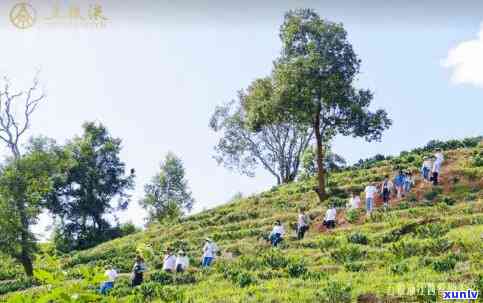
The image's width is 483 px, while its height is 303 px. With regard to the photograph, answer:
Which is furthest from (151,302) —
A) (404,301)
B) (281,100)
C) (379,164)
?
(379,164)

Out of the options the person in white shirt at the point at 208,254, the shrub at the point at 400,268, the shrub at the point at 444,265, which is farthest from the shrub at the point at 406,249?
the person in white shirt at the point at 208,254

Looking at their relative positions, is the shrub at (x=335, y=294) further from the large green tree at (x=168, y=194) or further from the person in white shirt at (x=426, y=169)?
the large green tree at (x=168, y=194)

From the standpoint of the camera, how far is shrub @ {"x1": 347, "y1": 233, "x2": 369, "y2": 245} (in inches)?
1159

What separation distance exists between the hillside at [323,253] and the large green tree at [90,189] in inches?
572

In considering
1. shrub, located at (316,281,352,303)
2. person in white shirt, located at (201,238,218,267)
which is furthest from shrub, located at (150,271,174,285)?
shrub, located at (316,281,352,303)

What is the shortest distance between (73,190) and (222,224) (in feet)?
74.9

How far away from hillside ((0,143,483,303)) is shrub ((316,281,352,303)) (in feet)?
0.13

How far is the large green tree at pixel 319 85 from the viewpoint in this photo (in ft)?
139

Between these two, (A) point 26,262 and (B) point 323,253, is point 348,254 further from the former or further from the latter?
(A) point 26,262

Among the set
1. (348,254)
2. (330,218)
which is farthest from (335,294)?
(330,218)

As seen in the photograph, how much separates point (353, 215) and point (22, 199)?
18350 mm

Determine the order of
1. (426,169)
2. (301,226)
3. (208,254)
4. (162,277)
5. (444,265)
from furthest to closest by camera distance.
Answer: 1. (426,169)
2. (301,226)
3. (208,254)
4. (162,277)
5. (444,265)

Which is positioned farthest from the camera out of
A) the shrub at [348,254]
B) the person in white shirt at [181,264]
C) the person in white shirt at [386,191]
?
the person in white shirt at [386,191]

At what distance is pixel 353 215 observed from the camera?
3575 cm
